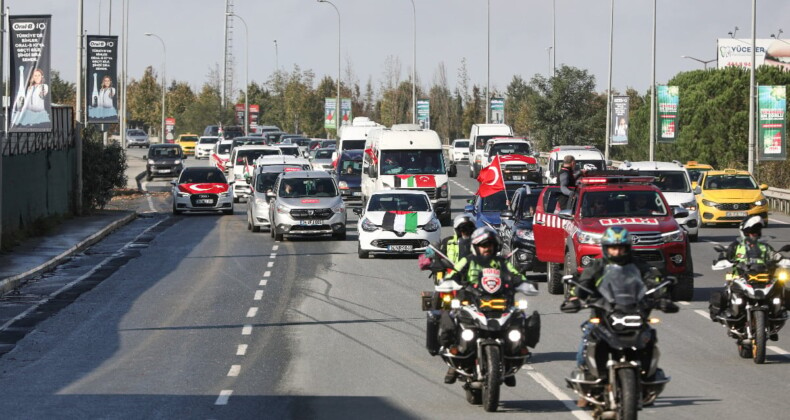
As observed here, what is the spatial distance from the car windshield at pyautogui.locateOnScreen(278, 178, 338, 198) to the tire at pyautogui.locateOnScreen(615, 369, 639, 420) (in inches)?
1020

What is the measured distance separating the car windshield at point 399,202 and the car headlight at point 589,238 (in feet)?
34.8

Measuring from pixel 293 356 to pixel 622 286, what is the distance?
6.18 metres

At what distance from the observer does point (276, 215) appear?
35.9m

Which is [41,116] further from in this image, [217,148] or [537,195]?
[217,148]

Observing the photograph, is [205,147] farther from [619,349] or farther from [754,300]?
[619,349]

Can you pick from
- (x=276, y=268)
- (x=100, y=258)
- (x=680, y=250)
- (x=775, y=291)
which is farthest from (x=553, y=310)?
(x=100, y=258)

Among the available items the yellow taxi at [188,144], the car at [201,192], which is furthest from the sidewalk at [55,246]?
the yellow taxi at [188,144]

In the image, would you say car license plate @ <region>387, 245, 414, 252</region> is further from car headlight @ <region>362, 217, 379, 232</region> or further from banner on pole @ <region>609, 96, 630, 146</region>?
banner on pole @ <region>609, 96, 630, 146</region>

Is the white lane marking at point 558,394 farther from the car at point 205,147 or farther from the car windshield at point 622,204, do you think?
the car at point 205,147

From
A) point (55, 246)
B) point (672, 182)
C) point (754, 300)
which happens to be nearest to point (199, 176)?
point (55, 246)

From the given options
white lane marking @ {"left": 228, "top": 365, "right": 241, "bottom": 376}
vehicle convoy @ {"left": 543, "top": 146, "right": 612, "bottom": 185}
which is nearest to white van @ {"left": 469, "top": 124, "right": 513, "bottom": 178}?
vehicle convoy @ {"left": 543, "top": 146, "right": 612, "bottom": 185}

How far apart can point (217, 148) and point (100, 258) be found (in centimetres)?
4142

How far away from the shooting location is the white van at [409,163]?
4197 cm

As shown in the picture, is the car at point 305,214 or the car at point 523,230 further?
the car at point 305,214
